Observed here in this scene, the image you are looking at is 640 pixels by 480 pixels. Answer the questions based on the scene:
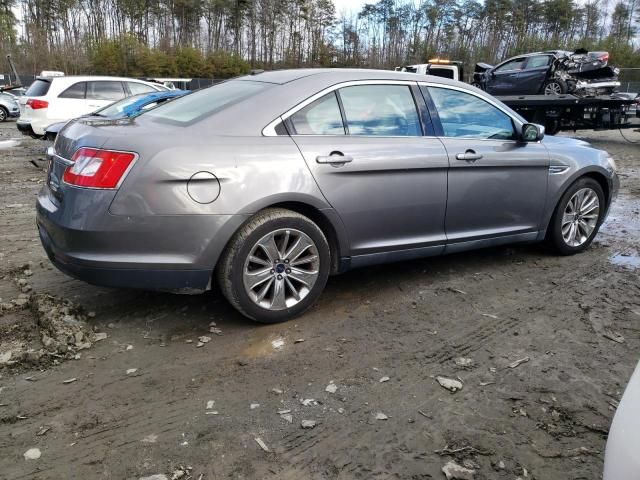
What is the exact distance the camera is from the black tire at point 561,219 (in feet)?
16.0

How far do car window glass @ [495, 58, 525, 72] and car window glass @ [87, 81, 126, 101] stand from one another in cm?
1093

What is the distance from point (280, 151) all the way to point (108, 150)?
98cm

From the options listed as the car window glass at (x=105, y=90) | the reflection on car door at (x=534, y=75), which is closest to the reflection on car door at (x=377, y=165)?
the car window glass at (x=105, y=90)

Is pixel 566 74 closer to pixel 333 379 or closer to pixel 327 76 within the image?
pixel 327 76

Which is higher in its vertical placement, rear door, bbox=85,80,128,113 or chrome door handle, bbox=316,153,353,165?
rear door, bbox=85,80,128,113

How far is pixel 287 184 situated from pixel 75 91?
10.7m

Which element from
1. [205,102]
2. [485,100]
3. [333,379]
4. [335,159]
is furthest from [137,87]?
[333,379]

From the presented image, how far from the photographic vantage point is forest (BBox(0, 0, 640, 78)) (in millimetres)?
44781

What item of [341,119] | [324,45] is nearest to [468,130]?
[341,119]

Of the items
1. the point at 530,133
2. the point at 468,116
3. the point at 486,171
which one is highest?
the point at 468,116

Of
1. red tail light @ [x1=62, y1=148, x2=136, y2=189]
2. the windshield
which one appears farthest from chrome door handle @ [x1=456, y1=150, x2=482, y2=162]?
the windshield

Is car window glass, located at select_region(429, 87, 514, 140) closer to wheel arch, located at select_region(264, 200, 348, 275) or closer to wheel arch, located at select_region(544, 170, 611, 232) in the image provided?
wheel arch, located at select_region(544, 170, 611, 232)

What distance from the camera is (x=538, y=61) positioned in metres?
15.2

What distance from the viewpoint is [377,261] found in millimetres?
3889
